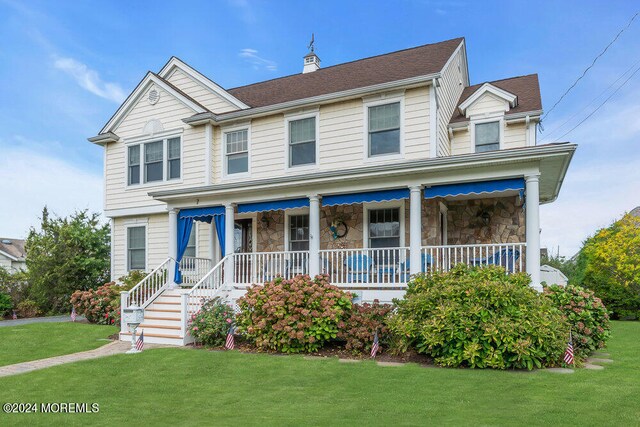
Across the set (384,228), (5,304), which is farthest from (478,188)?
(5,304)

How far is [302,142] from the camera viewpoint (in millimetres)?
13328

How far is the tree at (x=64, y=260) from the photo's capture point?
16.7m

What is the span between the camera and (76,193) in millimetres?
18844

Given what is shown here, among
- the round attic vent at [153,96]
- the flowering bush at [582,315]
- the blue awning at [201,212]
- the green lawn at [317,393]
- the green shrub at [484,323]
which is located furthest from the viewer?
the round attic vent at [153,96]

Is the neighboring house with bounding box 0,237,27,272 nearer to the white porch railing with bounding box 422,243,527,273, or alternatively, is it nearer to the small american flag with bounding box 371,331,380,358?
the white porch railing with bounding box 422,243,527,273

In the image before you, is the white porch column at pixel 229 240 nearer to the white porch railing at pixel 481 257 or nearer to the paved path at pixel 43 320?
the white porch railing at pixel 481 257

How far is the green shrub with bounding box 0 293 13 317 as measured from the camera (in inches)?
645

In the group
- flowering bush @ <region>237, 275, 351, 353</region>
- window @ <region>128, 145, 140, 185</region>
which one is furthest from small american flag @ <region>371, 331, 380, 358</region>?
window @ <region>128, 145, 140, 185</region>

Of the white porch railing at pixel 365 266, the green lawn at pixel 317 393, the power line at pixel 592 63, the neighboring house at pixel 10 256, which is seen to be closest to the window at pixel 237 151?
the white porch railing at pixel 365 266

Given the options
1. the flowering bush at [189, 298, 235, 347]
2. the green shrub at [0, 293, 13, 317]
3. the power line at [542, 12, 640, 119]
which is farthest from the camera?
the green shrub at [0, 293, 13, 317]

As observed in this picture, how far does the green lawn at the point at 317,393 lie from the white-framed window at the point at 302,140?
6.36 meters

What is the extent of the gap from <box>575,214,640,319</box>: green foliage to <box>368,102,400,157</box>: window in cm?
1110

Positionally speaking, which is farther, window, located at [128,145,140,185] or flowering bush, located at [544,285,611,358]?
window, located at [128,145,140,185]

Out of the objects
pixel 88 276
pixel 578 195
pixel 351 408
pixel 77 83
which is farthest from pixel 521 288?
pixel 77 83
